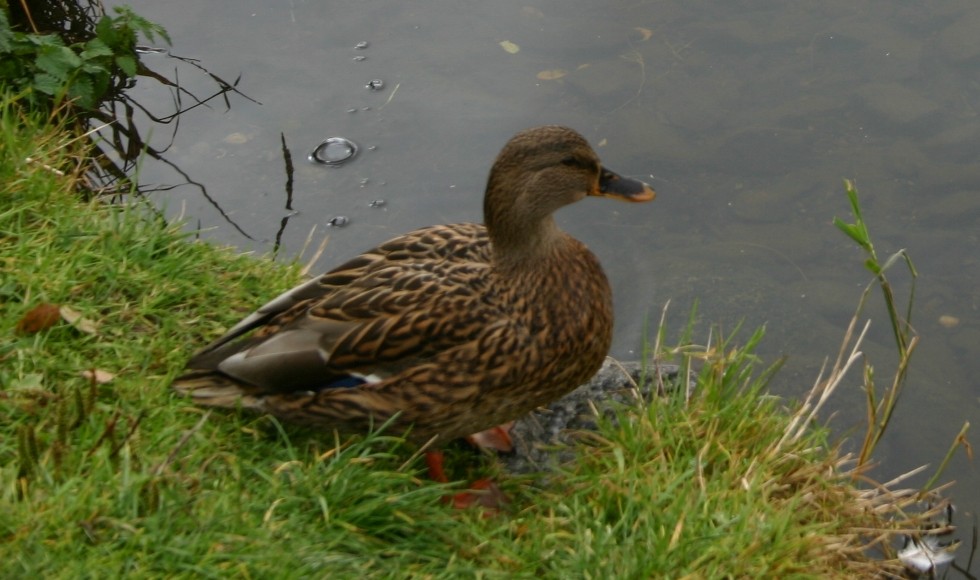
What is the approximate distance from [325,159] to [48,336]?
213 cm

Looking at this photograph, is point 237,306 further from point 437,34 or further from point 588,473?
point 437,34

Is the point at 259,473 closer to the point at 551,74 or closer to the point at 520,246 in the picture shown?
the point at 520,246

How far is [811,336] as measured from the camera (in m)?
4.86

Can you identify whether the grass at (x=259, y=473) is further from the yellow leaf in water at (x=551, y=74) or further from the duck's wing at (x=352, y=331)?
the yellow leaf in water at (x=551, y=74)

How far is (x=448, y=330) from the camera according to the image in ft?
11.5

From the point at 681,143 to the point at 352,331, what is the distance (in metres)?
2.47

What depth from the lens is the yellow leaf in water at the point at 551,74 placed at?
227 inches

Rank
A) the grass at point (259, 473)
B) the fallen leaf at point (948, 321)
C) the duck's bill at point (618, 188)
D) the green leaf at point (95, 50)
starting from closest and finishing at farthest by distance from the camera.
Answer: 1. the grass at point (259, 473)
2. the duck's bill at point (618, 188)
3. the fallen leaf at point (948, 321)
4. the green leaf at point (95, 50)

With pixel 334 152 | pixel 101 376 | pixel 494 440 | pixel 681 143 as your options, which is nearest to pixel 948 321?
pixel 681 143

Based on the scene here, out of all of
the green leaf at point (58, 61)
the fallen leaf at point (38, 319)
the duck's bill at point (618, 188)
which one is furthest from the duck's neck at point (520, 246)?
the green leaf at point (58, 61)

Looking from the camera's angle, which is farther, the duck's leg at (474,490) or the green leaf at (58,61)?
the green leaf at (58,61)

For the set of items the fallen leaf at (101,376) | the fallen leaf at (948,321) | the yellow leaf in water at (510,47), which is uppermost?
the fallen leaf at (101,376)

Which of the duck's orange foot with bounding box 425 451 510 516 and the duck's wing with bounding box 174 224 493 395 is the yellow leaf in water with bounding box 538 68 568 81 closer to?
the duck's wing with bounding box 174 224 493 395

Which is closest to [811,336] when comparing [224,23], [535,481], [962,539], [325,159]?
[962,539]
